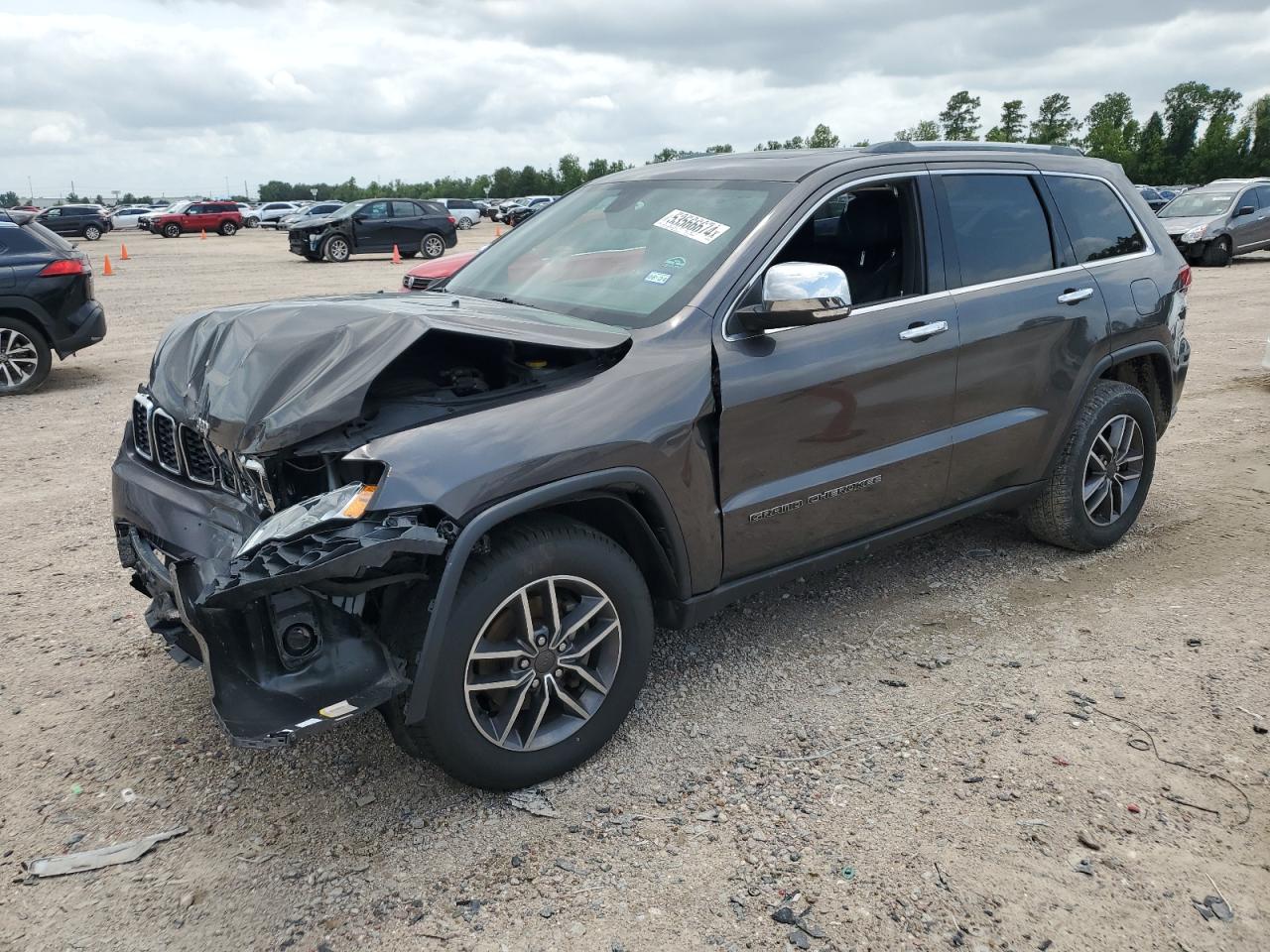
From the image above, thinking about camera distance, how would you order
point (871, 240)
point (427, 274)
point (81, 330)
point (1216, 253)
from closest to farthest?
point (871, 240), point (81, 330), point (427, 274), point (1216, 253)

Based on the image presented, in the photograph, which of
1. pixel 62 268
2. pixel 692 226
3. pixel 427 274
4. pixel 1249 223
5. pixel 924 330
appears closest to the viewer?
pixel 692 226

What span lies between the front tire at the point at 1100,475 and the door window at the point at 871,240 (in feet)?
4.22

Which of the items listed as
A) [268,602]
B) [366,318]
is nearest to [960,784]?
[268,602]

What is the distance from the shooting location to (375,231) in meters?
26.4

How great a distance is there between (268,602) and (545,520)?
0.81 m

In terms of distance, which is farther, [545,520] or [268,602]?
[545,520]

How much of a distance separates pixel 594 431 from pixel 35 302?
839 cm

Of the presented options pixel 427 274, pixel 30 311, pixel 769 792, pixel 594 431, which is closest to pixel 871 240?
pixel 594 431

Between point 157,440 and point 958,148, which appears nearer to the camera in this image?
point 157,440

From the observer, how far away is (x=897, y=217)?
4.14m

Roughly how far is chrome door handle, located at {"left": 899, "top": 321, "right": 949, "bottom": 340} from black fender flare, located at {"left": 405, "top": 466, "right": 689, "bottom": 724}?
1.35m

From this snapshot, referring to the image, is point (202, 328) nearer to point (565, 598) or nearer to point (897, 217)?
point (565, 598)

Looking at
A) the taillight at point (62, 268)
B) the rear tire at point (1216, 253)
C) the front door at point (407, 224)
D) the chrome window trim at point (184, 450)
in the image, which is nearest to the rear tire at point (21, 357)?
the taillight at point (62, 268)

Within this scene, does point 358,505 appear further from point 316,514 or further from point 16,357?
point 16,357
